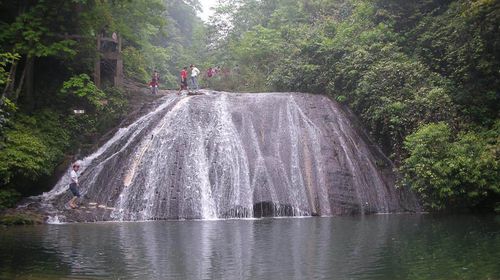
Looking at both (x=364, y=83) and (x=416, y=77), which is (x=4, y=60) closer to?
(x=364, y=83)

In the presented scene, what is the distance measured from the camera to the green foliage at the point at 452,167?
708 inches

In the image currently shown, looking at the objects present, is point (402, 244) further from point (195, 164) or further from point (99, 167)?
point (99, 167)

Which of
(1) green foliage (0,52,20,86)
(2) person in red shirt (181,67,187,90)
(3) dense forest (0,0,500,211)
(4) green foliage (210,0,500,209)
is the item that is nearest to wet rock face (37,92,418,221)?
(3) dense forest (0,0,500,211)

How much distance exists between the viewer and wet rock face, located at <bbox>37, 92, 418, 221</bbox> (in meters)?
19.9

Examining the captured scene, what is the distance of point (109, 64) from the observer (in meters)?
28.7

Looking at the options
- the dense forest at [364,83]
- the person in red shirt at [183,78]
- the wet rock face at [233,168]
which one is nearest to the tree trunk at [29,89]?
the dense forest at [364,83]

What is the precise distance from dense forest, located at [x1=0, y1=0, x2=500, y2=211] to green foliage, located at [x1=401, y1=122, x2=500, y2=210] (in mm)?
43

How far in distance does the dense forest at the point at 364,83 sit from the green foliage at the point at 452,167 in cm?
4

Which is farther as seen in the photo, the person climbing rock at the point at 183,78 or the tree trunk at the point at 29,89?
the person climbing rock at the point at 183,78

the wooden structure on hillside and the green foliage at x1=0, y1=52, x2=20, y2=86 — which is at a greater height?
the wooden structure on hillside

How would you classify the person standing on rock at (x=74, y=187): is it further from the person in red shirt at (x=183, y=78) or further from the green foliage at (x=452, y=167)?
the green foliage at (x=452, y=167)

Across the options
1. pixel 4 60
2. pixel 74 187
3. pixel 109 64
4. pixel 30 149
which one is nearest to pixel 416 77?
pixel 74 187

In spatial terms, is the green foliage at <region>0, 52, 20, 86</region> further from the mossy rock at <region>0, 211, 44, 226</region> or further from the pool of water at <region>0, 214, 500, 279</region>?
the pool of water at <region>0, 214, 500, 279</region>

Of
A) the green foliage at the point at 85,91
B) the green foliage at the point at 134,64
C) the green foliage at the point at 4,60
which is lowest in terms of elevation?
the green foliage at the point at 4,60
